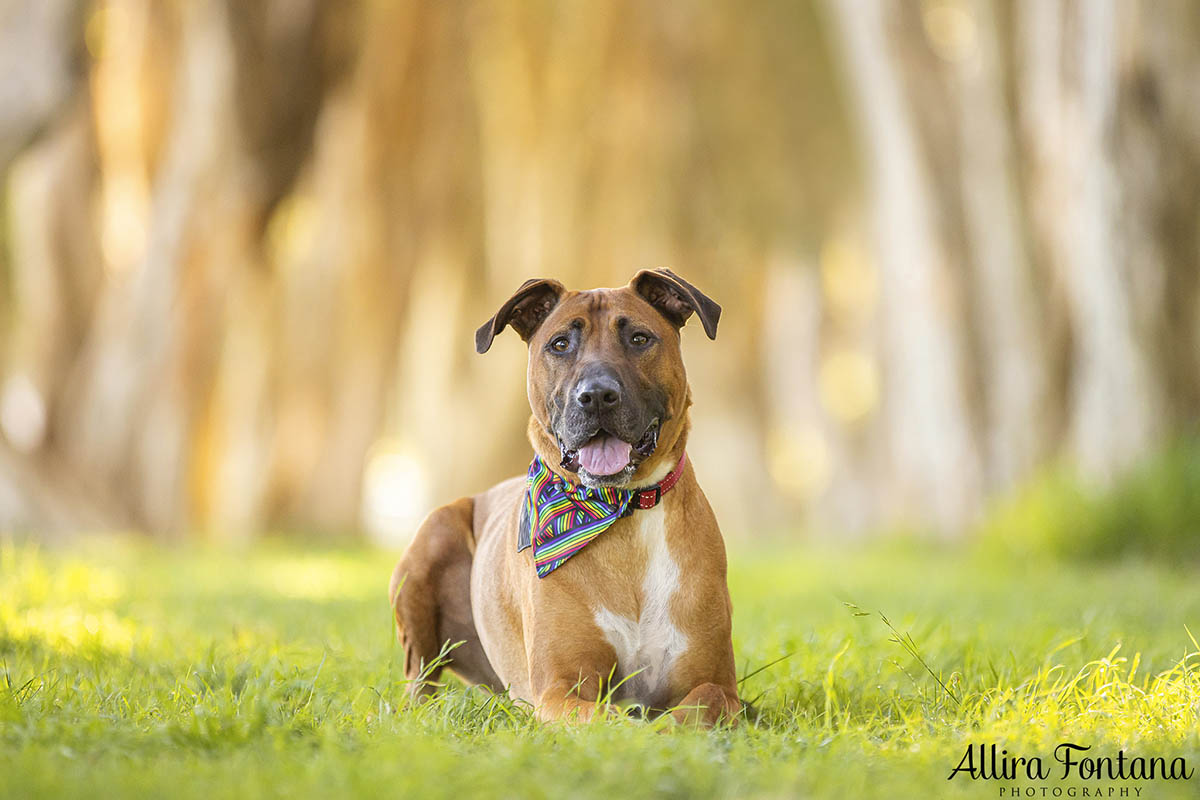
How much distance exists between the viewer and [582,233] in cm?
2386

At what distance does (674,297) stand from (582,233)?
1964 cm

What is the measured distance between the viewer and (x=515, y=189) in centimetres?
2331

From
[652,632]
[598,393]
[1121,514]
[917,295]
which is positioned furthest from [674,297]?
[917,295]

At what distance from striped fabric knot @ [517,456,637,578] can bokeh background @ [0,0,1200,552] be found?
668 centimetres

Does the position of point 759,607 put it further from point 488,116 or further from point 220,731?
point 488,116

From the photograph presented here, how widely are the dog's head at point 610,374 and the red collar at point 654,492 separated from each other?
31mm

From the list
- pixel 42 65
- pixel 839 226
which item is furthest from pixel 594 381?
pixel 839 226

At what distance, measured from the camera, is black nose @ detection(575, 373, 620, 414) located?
387 centimetres

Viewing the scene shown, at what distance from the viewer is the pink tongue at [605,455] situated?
3949mm

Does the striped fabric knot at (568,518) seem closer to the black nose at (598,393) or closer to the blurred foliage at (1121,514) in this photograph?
the black nose at (598,393)

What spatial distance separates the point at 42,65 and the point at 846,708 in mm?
7848

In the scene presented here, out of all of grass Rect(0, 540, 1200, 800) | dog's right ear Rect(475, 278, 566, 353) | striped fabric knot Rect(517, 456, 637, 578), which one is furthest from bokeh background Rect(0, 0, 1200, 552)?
striped fabric knot Rect(517, 456, 637, 578)

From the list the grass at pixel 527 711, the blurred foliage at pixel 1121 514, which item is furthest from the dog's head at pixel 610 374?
the blurred foliage at pixel 1121 514

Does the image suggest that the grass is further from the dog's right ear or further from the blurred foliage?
the blurred foliage
